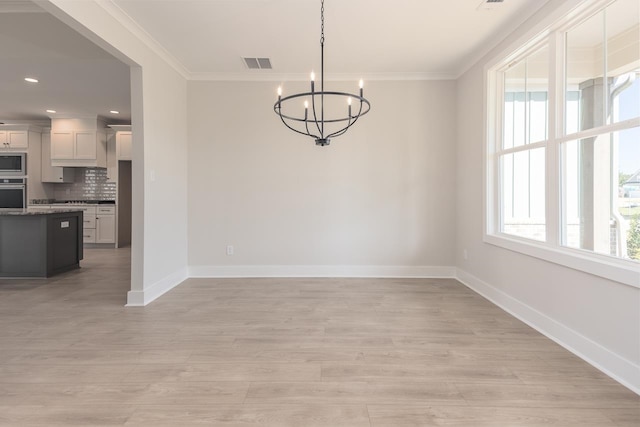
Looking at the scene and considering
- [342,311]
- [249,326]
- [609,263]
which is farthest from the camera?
[342,311]

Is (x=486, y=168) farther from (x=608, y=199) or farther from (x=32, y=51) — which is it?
(x=32, y=51)

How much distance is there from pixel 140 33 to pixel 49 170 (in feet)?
19.7

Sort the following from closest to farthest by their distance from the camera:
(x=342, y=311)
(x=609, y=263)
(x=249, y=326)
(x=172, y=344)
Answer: (x=609, y=263), (x=172, y=344), (x=249, y=326), (x=342, y=311)

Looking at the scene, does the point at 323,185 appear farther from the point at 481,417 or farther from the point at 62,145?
the point at 62,145

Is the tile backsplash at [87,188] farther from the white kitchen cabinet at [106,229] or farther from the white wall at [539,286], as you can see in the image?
the white wall at [539,286]

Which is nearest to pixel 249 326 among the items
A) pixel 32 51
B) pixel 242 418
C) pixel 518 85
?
pixel 242 418

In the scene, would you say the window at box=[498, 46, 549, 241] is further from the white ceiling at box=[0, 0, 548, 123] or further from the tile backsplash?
the tile backsplash

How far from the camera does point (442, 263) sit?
4.55 m

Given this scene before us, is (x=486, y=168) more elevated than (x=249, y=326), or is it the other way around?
(x=486, y=168)

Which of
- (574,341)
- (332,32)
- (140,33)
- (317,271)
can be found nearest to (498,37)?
(332,32)

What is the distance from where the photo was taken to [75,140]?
718 cm

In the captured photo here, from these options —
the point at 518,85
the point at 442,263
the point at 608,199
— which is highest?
the point at 518,85

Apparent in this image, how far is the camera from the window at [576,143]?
213 centimetres

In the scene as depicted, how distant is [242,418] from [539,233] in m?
2.80
